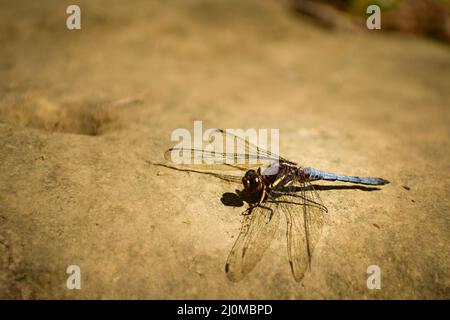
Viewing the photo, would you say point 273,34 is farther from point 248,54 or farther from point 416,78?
point 416,78

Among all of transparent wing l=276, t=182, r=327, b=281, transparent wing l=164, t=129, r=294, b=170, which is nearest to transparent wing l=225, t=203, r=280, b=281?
transparent wing l=276, t=182, r=327, b=281

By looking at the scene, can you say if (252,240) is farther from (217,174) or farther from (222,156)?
(222,156)

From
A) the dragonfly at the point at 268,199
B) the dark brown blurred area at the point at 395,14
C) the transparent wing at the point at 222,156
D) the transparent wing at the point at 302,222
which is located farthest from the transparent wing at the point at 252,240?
the dark brown blurred area at the point at 395,14

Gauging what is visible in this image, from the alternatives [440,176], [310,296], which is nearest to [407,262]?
[310,296]

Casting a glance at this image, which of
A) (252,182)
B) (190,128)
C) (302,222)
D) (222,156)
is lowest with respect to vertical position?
(302,222)

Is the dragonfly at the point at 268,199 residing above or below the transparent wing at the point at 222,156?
below

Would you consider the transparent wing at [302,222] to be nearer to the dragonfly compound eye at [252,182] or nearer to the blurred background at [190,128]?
the blurred background at [190,128]

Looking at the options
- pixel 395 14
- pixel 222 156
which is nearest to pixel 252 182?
pixel 222 156
